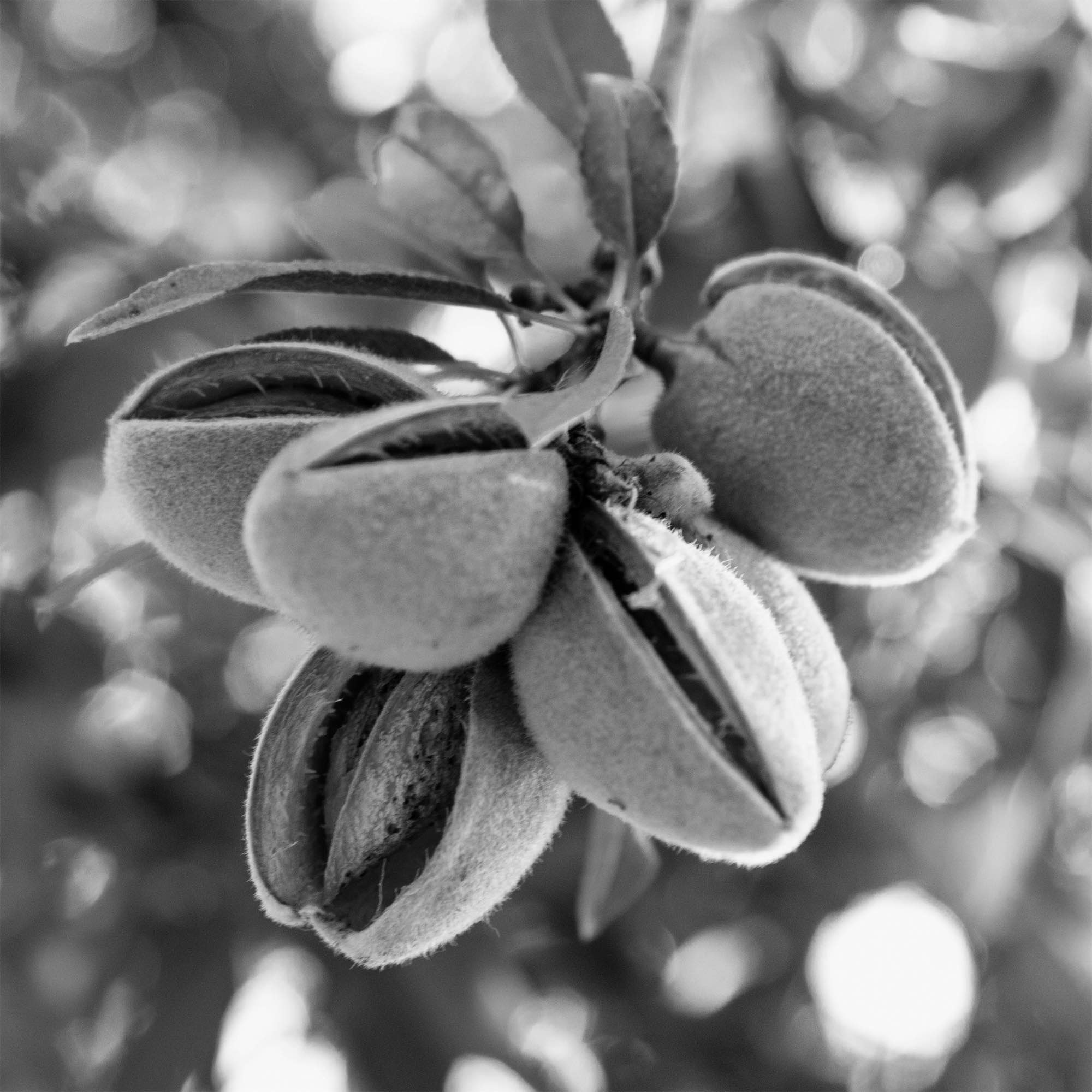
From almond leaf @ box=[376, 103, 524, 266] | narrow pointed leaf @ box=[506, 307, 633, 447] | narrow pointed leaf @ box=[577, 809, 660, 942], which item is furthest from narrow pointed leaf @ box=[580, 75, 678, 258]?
narrow pointed leaf @ box=[577, 809, 660, 942]

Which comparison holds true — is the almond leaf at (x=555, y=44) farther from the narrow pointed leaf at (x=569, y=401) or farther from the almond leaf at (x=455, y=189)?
the narrow pointed leaf at (x=569, y=401)

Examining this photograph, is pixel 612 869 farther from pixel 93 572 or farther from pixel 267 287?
pixel 267 287

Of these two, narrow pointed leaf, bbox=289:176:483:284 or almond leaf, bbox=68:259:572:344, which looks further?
narrow pointed leaf, bbox=289:176:483:284

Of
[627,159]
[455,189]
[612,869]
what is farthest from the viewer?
[612,869]

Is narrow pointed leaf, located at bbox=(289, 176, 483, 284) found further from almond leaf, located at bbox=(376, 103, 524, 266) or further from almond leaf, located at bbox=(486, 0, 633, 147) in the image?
almond leaf, located at bbox=(486, 0, 633, 147)

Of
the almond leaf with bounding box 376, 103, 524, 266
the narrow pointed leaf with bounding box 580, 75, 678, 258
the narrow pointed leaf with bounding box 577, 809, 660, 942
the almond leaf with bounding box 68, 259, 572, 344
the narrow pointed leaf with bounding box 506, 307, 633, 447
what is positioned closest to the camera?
the narrow pointed leaf with bounding box 506, 307, 633, 447

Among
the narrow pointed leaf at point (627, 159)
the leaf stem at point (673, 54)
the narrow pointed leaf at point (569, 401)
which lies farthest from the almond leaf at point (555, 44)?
the narrow pointed leaf at point (569, 401)

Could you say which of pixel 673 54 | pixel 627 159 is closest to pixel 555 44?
pixel 673 54
